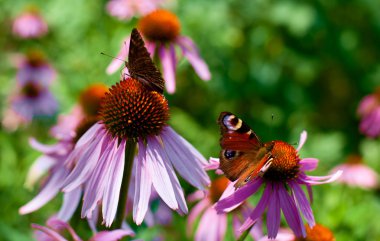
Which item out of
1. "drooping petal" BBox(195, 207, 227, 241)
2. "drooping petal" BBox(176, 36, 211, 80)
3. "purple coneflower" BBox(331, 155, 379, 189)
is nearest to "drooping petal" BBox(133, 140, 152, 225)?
"drooping petal" BBox(195, 207, 227, 241)

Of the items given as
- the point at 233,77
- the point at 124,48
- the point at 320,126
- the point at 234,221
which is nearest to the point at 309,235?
the point at 234,221

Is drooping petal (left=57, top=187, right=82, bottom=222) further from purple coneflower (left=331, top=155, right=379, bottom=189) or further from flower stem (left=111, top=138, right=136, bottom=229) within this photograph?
purple coneflower (left=331, top=155, right=379, bottom=189)

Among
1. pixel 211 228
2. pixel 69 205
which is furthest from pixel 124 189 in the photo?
pixel 211 228

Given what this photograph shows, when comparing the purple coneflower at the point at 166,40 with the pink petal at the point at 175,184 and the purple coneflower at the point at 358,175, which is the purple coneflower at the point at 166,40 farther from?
the purple coneflower at the point at 358,175

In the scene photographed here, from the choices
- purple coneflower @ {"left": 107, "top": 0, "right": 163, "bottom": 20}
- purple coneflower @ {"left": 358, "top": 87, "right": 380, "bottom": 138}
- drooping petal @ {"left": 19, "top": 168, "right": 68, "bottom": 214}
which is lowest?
purple coneflower @ {"left": 358, "top": 87, "right": 380, "bottom": 138}

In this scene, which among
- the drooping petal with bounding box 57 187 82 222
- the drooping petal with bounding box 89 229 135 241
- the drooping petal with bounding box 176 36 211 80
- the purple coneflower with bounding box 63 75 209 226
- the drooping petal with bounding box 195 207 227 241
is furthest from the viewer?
the drooping petal with bounding box 176 36 211 80

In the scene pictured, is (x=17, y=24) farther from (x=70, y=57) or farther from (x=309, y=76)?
(x=309, y=76)
